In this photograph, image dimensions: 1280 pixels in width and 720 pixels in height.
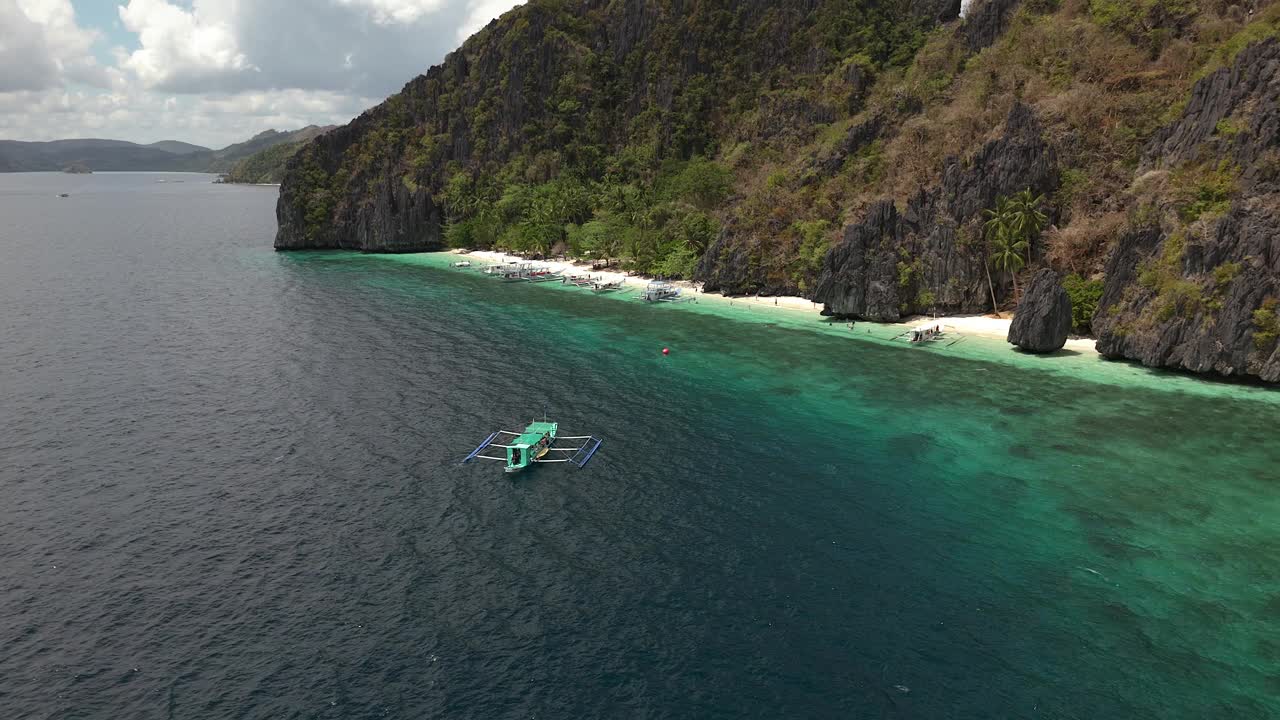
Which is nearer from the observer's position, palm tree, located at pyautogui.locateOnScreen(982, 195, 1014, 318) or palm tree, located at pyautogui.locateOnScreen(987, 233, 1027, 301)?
palm tree, located at pyautogui.locateOnScreen(987, 233, 1027, 301)

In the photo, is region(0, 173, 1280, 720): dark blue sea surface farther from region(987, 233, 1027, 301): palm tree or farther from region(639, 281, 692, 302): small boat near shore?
region(639, 281, 692, 302): small boat near shore

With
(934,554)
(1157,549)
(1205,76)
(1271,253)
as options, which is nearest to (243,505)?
(934,554)

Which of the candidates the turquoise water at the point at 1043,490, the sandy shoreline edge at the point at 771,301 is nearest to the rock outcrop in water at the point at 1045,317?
the turquoise water at the point at 1043,490

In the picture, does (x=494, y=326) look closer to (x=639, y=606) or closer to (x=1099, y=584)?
(x=639, y=606)

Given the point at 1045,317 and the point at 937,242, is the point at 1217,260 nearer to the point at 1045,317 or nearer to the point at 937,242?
the point at 1045,317

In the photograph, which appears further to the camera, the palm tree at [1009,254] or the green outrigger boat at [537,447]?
the palm tree at [1009,254]

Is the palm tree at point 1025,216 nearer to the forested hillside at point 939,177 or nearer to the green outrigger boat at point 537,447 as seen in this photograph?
the forested hillside at point 939,177

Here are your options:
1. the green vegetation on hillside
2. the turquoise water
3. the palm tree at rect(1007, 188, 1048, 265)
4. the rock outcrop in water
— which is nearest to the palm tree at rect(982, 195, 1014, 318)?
the palm tree at rect(1007, 188, 1048, 265)
